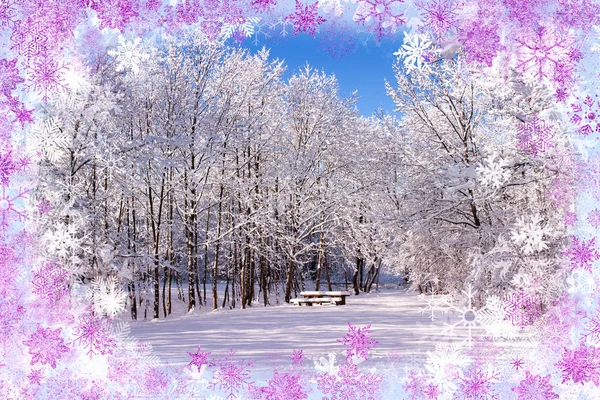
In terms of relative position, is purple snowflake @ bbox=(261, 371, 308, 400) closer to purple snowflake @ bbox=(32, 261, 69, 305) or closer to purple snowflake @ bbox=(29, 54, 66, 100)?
purple snowflake @ bbox=(32, 261, 69, 305)

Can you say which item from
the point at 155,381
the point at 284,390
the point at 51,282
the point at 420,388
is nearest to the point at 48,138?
the point at 51,282

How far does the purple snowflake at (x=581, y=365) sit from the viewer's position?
10.0ft

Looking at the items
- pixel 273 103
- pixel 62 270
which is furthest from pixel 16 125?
pixel 273 103

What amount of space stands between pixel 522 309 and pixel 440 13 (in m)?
2.00

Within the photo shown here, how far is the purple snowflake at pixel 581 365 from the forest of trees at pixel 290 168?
406mm

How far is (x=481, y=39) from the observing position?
11.0 feet

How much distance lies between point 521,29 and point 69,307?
3388mm

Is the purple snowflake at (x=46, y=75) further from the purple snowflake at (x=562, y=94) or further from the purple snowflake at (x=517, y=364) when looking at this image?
the purple snowflake at (x=517, y=364)

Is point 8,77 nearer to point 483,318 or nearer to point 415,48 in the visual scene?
point 415,48

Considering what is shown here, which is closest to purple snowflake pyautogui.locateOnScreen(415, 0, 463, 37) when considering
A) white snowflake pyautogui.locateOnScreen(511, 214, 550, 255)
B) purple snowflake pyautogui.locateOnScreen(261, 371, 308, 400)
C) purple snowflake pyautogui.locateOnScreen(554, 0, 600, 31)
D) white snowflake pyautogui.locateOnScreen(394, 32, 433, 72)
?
white snowflake pyautogui.locateOnScreen(394, 32, 433, 72)

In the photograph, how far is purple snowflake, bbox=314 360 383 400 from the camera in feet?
Answer: 10.2

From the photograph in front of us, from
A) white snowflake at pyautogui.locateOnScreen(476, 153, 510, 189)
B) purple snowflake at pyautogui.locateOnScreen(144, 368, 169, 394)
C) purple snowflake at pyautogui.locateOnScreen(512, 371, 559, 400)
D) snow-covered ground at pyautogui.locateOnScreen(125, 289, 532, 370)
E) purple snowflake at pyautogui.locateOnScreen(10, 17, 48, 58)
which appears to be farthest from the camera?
snow-covered ground at pyautogui.locateOnScreen(125, 289, 532, 370)

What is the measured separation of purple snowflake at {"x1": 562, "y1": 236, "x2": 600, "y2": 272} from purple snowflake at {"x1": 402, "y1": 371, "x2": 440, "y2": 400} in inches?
44.3

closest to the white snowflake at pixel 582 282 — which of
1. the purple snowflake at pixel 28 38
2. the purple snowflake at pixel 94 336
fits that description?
the purple snowflake at pixel 94 336
